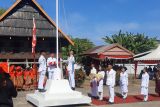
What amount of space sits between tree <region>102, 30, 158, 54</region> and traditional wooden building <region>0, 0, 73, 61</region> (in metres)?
30.1

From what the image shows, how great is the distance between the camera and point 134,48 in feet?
193

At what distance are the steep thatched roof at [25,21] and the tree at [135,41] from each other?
3026 centimetres

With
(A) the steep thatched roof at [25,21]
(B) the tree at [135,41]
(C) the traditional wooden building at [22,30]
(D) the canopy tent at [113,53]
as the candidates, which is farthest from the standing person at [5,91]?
(B) the tree at [135,41]

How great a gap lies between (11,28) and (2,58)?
92.9 inches

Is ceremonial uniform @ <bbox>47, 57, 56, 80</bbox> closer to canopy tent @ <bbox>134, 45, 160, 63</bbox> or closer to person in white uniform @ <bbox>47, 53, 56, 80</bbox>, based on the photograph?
person in white uniform @ <bbox>47, 53, 56, 80</bbox>

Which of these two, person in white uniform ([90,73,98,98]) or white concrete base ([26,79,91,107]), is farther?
person in white uniform ([90,73,98,98])

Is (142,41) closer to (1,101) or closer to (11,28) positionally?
(11,28)

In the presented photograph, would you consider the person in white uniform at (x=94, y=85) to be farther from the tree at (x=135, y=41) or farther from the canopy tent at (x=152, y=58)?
the tree at (x=135, y=41)

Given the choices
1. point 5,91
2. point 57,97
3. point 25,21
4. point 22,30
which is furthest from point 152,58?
point 5,91

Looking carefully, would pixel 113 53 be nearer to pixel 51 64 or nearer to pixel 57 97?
pixel 51 64

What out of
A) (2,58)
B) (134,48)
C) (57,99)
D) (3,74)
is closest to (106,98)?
(57,99)

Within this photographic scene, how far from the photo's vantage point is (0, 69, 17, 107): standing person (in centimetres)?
772

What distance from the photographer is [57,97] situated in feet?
48.2

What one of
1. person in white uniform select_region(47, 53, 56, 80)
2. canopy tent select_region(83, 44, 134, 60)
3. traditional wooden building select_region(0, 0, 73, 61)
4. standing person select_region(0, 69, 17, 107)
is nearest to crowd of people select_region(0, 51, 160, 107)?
person in white uniform select_region(47, 53, 56, 80)
